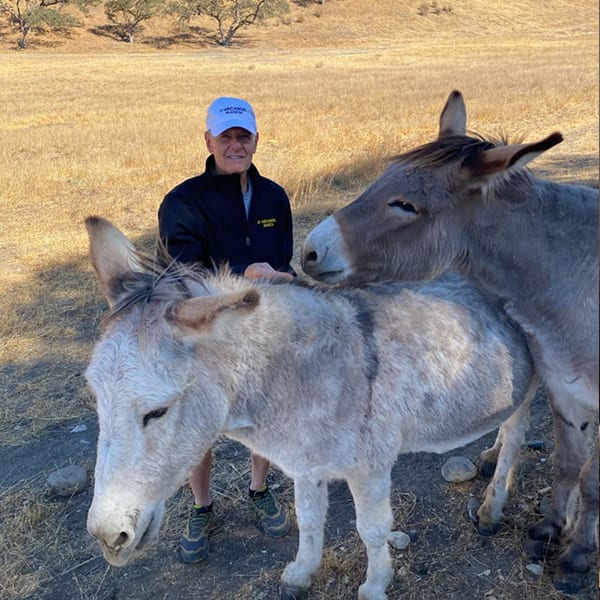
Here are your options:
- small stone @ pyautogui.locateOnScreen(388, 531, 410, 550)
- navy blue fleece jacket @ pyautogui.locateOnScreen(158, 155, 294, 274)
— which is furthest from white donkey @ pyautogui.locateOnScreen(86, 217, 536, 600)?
navy blue fleece jacket @ pyautogui.locateOnScreen(158, 155, 294, 274)

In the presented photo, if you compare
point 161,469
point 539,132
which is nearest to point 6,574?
point 161,469

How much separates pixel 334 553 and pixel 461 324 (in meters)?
1.68

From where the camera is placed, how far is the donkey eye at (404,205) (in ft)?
9.62

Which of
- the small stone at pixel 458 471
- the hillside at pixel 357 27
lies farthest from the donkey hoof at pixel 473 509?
the hillside at pixel 357 27

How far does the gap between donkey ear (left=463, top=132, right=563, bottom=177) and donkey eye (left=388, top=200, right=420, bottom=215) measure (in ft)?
1.05

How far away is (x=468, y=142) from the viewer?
2891 mm

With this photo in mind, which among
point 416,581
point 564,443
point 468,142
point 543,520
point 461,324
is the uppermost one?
point 468,142

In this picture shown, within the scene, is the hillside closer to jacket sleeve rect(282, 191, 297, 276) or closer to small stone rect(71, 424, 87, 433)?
small stone rect(71, 424, 87, 433)

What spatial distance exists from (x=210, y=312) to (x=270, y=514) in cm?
221

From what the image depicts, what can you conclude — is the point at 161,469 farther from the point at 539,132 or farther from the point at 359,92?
the point at 359,92

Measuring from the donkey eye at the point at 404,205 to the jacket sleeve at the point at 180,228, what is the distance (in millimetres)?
1221

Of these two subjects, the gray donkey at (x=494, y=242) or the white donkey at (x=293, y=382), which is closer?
the white donkey at (x=293, y=382)

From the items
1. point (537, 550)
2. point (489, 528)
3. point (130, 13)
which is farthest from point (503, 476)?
point (130, 13)

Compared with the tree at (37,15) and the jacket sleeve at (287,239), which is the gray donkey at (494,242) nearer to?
the jacket sleeve at (287,239)
